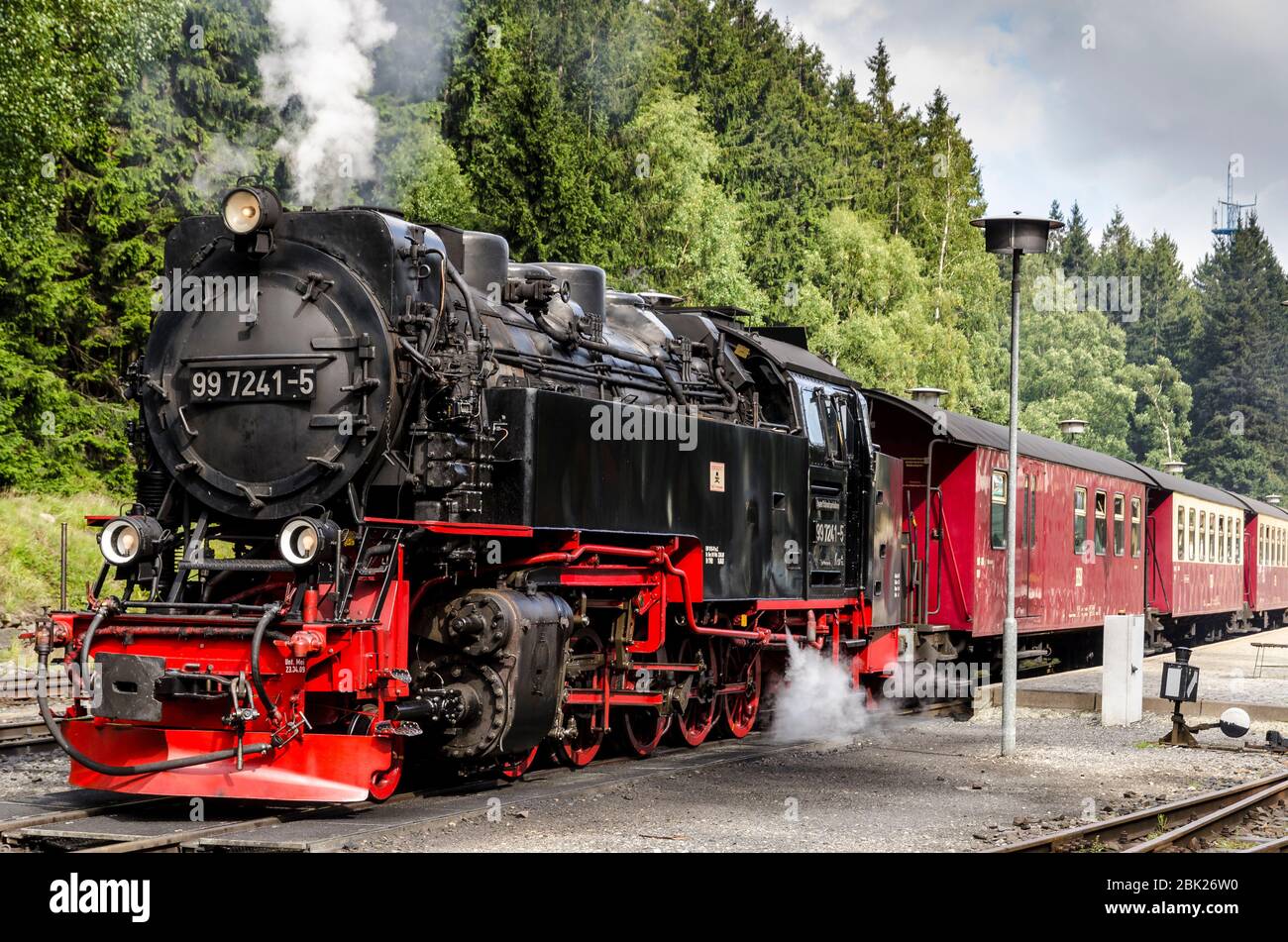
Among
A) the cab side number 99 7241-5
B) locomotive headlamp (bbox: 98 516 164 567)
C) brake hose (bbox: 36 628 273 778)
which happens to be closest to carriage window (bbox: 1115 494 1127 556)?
the cab side number 99 7241-5

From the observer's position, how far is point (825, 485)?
12.3 m

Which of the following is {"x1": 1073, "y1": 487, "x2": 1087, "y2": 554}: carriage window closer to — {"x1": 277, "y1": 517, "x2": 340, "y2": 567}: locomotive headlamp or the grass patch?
the grass patch

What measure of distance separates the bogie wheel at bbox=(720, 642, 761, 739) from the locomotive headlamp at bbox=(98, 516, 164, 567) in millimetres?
4860

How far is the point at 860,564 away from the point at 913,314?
27.0 m

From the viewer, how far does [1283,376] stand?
82.2 metres

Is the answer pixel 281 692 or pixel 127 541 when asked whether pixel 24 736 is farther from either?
pixel 281 692

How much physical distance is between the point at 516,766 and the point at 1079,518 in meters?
11.8

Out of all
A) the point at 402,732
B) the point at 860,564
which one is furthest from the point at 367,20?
the point at 402,732

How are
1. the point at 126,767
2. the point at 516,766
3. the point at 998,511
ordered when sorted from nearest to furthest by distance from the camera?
1. the point at 126,767
2. the point at 516,766
3. the point at 998,511

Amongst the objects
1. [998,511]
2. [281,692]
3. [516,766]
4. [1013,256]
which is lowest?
[516,766]

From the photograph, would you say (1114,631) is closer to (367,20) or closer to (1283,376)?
(367,20)
